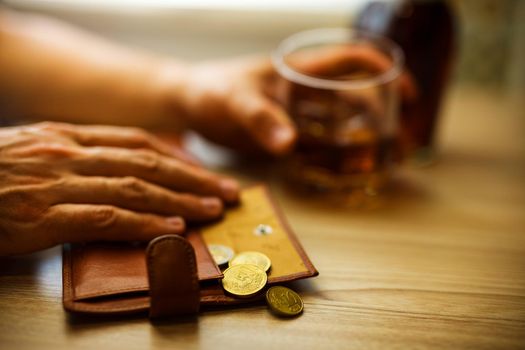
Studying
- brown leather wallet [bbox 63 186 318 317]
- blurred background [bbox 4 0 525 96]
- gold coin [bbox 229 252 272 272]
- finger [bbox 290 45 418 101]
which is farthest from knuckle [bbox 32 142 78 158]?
blurred background [bbox 4 0 525 96]

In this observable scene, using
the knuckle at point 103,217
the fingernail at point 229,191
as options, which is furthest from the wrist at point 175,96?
the knuckle at point 103,217

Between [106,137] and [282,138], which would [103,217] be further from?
[282,138]

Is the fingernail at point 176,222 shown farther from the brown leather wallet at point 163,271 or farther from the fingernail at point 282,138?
the fingernail at point 282,138

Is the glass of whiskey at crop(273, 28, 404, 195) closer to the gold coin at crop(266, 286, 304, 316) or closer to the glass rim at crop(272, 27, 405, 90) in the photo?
the glass rim at crop(272, 27, 405, 90)

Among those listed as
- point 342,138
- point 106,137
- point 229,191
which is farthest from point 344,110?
point 106,137

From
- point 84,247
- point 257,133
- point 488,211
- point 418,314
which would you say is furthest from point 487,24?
point 84,247

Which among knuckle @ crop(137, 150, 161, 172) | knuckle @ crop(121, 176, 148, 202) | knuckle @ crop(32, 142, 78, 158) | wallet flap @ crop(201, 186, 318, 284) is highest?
knuckle @ crop(32, 142, 78, 158)
